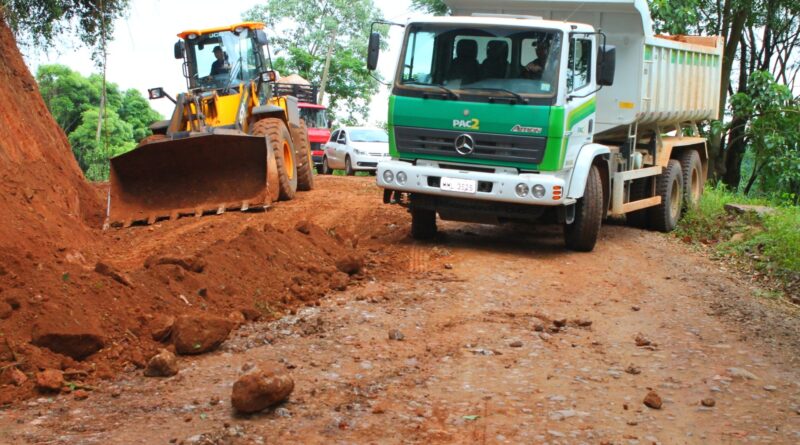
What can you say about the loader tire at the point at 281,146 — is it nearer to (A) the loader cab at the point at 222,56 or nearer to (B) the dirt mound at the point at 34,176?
(A) the loader cab at the point at 222,56

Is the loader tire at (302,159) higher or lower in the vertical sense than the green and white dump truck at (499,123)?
lower

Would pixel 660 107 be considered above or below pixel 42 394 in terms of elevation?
above

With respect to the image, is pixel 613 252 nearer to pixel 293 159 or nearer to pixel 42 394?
pixel 293 159

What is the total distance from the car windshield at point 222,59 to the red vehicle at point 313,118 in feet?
58.2

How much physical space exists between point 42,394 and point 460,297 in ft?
13.2

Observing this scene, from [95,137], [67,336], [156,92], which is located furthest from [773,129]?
[95,137]

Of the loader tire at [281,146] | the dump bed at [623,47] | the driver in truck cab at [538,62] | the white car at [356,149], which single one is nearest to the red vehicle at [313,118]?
the white car at [356,149]

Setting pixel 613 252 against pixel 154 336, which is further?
pixel 613 252

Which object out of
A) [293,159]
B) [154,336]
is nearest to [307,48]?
[293,159]

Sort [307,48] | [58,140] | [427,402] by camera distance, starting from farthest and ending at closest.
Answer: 1. [307,48]
2. [58,140]
3. [427,402]

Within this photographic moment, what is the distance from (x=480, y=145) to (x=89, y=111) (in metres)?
33.2

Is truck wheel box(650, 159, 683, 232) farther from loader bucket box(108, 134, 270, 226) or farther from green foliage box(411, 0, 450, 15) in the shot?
green foliage box(411, 0, 450, 15)

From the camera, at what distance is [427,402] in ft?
19.6

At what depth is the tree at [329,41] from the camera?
5828 cm
